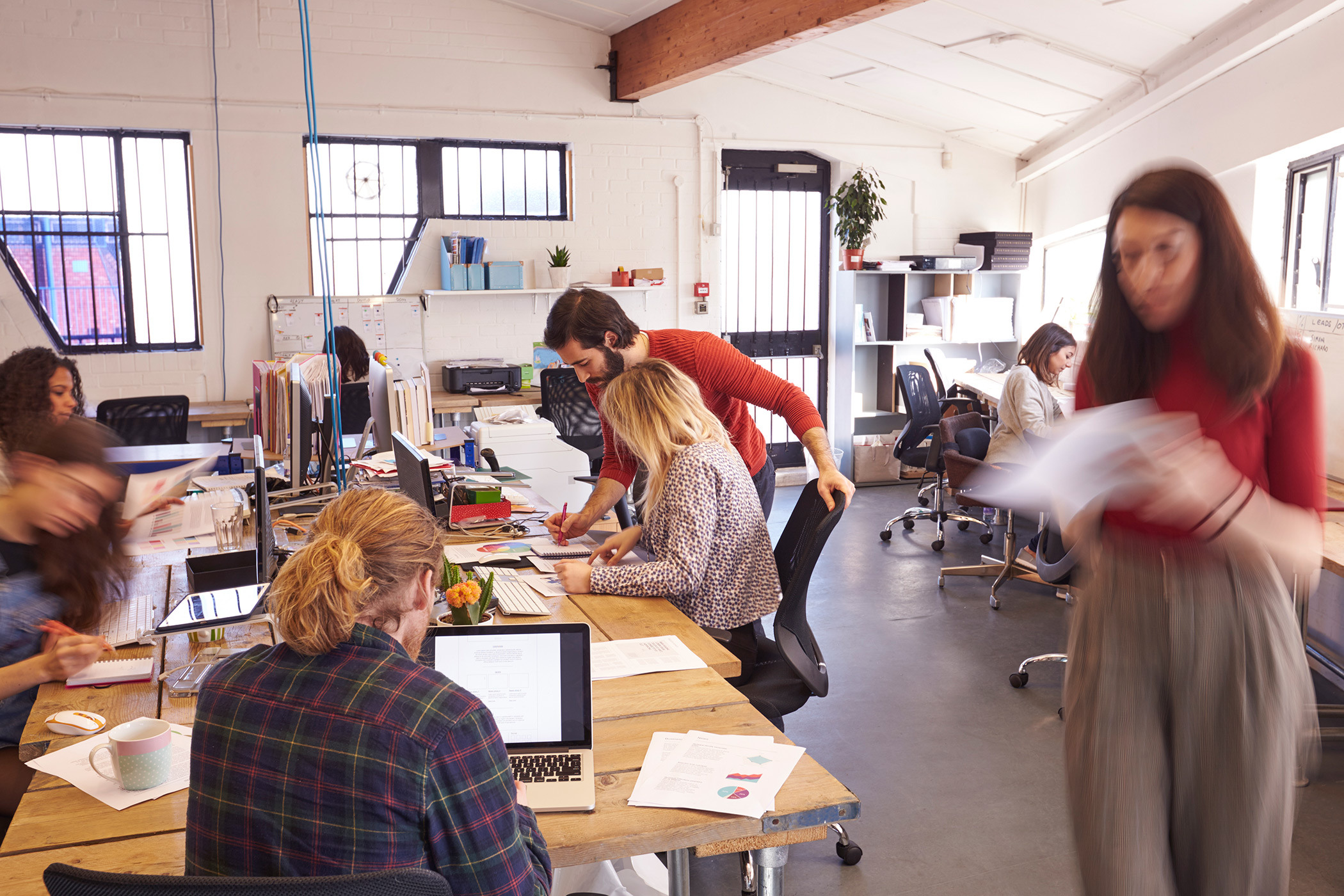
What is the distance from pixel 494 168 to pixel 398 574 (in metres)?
6.40

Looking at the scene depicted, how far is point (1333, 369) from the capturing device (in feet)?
14.7

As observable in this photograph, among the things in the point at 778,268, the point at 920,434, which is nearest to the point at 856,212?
the point at 778,268

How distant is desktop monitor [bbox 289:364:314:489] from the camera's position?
3645 millimetres

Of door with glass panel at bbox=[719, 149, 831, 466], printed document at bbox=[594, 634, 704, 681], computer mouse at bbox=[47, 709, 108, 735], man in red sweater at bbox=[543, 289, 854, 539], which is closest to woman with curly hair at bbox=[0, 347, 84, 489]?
man in red sweater at bbox=[543, 289, 854, 539]

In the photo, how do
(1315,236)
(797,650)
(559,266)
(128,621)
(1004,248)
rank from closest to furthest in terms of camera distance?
(128,621) < (797,650) < (1315,236) < (559,266) < (1004,248)

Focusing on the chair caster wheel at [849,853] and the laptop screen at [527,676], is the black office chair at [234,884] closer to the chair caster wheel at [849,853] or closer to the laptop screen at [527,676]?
the laptop screen at [527,676]

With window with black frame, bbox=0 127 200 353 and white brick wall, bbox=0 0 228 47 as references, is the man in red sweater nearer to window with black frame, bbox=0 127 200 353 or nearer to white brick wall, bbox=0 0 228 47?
window with black frame, bbox=0 127 200 353

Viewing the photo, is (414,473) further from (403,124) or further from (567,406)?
(403,124)

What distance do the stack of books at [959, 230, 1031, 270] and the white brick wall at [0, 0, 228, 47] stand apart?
5.66 m

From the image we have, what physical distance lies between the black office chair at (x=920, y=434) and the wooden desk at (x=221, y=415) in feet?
13.3

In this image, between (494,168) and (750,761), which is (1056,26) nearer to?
(494,168)

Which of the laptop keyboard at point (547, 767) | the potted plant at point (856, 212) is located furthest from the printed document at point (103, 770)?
the potted plant at point (856, 212)

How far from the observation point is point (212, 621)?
2180 mm

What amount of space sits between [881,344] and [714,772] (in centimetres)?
692
